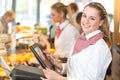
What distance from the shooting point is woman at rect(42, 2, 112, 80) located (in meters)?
1.84

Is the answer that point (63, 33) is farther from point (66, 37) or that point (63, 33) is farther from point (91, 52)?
point (91, 52)

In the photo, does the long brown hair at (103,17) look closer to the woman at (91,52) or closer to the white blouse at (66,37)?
the woman at (91,52)

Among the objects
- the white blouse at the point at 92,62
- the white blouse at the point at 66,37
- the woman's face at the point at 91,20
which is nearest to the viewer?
the white blouse at the point at 92,62

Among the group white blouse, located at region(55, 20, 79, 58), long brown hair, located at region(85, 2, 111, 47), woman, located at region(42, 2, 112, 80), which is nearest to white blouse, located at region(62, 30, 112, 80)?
woman, located at region(42, 2, 112, 80)

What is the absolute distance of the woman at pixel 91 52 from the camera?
184 cm

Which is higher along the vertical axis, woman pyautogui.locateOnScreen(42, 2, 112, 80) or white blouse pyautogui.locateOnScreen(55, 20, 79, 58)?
woman pyautogui.locateOnScreen(42, 2, 112, 80)

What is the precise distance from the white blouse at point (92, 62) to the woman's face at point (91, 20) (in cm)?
6

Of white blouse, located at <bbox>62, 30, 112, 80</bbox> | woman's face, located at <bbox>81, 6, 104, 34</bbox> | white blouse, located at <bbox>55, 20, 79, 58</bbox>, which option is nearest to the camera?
white blouse, located at <bbox>62, 30, 112, 80</bbox>

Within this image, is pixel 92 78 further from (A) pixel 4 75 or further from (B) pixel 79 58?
(A) pixel 4 75

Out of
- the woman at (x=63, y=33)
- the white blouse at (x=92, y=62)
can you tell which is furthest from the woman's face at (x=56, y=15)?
the white blouse at (x=92, y=62)

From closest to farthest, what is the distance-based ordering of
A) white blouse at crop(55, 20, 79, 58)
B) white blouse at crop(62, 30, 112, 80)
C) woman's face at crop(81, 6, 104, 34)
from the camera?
white blouse at crop(62, 30, 112, 80) < woman's face at crop(81, 6, 104, 34) < white blouse at crop(55, 20, 79, 58)

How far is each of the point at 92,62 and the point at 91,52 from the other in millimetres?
83

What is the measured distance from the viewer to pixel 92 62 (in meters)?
1.84

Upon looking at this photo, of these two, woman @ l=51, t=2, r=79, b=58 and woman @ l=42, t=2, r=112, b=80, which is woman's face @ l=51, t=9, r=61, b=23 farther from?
woman @ l=42, t=2, r=112, b=80
